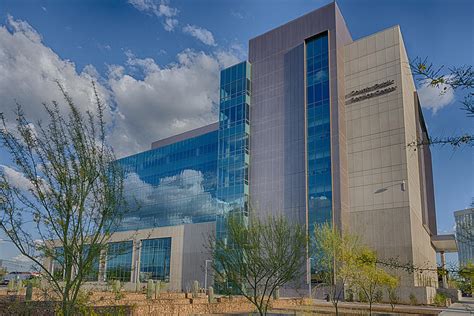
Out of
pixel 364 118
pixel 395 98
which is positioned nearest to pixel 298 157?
pixel 364 118

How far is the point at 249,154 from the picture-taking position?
5681cm

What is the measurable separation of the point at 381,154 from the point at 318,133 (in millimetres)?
7404

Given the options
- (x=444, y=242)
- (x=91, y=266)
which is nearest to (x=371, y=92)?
(x=444, y=242)

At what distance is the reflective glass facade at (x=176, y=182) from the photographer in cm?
7131

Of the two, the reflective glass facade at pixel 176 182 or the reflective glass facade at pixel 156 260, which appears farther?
the reflective glass facade at pixel 176 182

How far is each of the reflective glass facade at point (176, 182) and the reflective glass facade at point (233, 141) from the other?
1214 centimetres

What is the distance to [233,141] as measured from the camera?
57.5 metres

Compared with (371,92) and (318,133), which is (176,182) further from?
(371,92)

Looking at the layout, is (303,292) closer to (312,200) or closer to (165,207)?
(312,200)

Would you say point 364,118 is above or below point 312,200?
above

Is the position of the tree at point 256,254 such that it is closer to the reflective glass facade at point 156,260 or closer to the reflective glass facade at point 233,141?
the reflective glass facade at point 233,141

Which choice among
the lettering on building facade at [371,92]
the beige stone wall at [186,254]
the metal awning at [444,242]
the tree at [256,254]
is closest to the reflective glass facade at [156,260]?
the beige stone wall at [186,254]

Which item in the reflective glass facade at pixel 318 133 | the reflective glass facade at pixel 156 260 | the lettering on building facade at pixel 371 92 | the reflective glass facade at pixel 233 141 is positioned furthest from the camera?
the reflective glass facade at pixel 156 260

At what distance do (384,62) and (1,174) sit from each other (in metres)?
49.1
